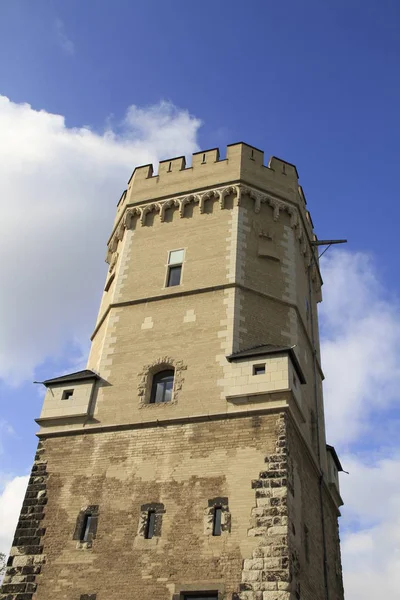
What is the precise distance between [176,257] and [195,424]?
5637 millimetres

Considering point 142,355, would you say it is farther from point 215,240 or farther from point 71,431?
point 215,240

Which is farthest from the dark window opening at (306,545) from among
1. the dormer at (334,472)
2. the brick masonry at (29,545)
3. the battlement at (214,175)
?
the battlement at (214,175)

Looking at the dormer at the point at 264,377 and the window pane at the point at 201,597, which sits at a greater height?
the dormer at the point at 264,377

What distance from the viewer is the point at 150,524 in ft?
41.1

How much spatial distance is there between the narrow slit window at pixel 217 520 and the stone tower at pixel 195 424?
0.03m

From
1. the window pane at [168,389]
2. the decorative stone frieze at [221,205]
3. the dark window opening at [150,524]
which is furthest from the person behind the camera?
the decorative stone frieze at [221,205]

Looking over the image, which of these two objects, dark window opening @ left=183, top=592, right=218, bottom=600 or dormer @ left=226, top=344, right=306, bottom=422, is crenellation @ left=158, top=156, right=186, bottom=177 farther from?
dark window opening @ left=183, top=592, right=218, bottom=600

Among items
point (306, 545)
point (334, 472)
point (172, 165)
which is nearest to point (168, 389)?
point (306, 545)

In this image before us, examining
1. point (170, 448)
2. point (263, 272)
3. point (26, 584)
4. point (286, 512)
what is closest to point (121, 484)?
point (170, 448)

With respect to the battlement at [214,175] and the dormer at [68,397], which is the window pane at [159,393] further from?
the battlement at [214,175]

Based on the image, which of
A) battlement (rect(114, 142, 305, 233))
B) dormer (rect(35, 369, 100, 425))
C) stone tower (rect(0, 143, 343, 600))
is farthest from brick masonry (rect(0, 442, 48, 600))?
battlement (rect(114, 142, 305, 233))

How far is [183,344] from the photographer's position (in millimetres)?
15320

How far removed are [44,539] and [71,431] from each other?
256 centimetres

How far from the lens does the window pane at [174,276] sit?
1702 centimetres
